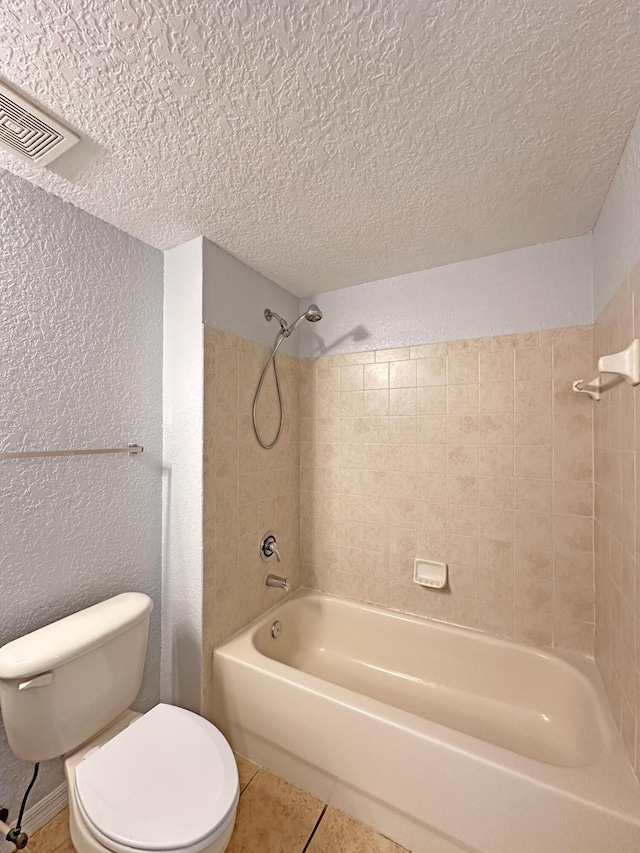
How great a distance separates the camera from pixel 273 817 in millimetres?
1256

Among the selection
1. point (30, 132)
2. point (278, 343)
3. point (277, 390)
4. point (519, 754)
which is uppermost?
point (30, 132)

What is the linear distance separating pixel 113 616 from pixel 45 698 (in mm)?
246

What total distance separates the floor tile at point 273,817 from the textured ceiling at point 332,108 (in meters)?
2.17

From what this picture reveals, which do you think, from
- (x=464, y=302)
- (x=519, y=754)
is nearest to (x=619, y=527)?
(x=519, y=754)

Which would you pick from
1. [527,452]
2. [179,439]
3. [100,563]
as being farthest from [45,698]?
[527,452]

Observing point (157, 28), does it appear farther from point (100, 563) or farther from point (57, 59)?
point (100, 563)

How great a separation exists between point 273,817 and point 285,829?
6 centimetres

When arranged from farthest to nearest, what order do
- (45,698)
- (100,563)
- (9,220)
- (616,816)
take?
(100,563) → (9,220) → (45,698) → (616,816)

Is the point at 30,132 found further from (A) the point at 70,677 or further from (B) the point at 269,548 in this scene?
(B) the point at 269,548

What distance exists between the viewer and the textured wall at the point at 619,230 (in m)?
1.00

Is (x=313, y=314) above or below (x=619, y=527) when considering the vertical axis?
above

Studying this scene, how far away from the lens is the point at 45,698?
103 centimetres

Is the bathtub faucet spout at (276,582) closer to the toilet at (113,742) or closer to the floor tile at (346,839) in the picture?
the toilet at (113,742)

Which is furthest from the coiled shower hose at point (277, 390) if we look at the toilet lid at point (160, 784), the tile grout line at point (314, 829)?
the tile grout line at point (314, 829)
